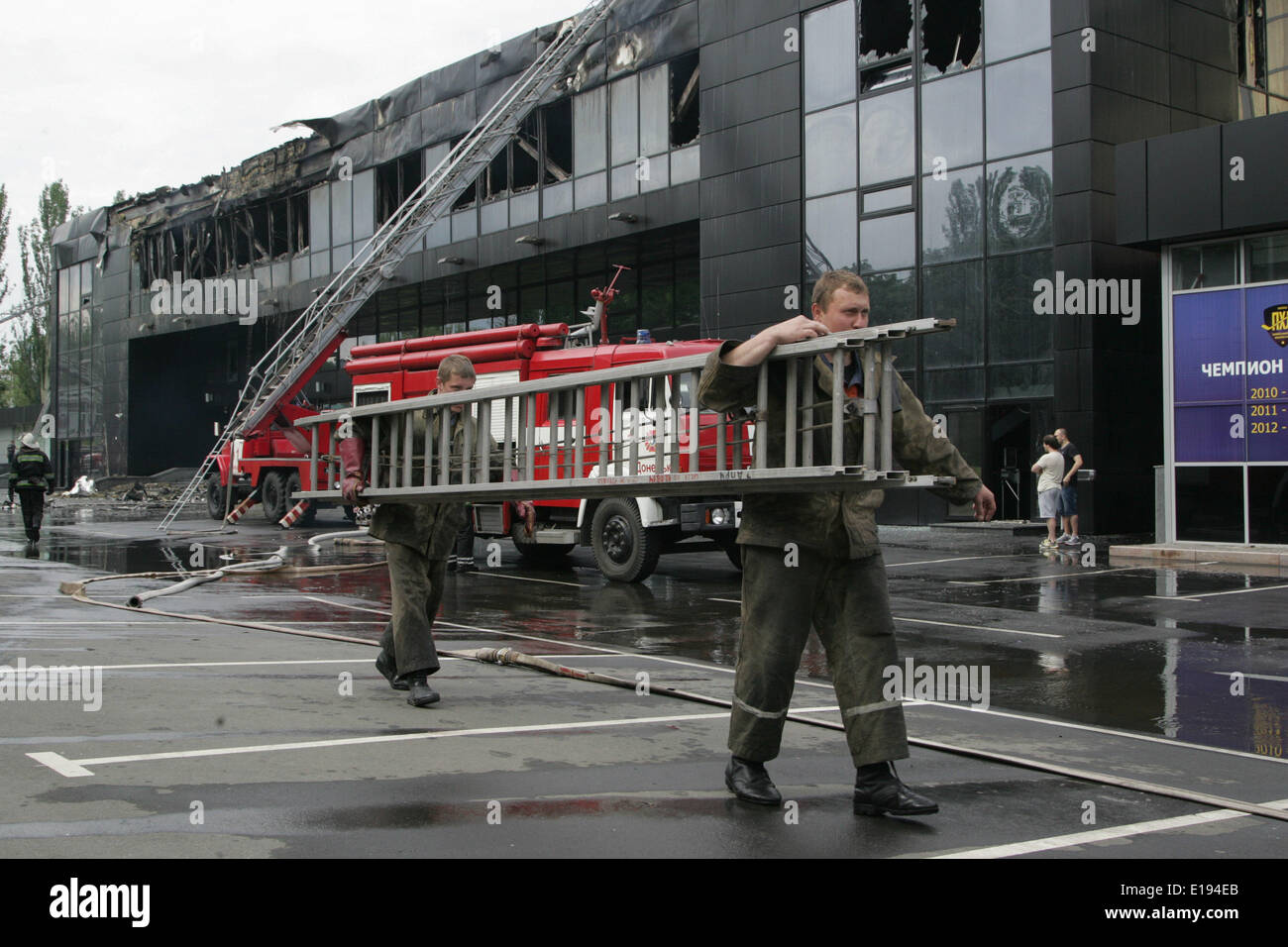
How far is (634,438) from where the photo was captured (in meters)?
5.12

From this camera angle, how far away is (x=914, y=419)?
460cm

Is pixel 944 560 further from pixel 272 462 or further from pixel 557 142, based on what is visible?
pixel 557 142

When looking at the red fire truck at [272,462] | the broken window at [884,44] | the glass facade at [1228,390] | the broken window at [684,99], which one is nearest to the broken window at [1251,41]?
the broken window at [884,44]

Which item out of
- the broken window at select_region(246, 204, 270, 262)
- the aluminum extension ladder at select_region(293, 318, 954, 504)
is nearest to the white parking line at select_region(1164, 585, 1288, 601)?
the aluminum extension ladder at select_region(293, 318, 954, 504)

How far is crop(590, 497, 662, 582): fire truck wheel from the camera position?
13.9 meters

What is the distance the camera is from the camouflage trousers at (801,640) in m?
4.52

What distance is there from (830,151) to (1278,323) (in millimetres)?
10207

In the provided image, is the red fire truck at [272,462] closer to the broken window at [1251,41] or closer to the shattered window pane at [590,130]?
the shattered window pane at [590,130]
